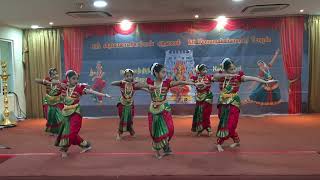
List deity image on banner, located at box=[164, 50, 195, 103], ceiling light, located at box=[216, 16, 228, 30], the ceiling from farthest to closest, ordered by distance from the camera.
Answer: deity image on banner, located at box=[164, 50, 195, 103]
ceiling light, located at box=[216, 16, 228, 30]
the ceiling

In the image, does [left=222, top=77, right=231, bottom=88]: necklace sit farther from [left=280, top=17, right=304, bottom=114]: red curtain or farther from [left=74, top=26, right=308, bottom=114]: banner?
[left=280, top=17, right=304, bottom=114]: red curtain

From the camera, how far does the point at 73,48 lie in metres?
8.90

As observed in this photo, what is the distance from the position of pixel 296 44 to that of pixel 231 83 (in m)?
4.23

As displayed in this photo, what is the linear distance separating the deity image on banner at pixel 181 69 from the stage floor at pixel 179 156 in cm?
178

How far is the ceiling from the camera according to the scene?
6.25m

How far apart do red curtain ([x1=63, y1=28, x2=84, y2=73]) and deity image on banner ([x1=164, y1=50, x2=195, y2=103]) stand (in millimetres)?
2115

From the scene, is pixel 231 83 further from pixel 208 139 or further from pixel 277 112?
pixel 277 112

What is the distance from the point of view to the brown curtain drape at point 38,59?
9008mm

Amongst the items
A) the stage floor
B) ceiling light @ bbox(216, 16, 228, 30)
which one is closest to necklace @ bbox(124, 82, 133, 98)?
the stage floor

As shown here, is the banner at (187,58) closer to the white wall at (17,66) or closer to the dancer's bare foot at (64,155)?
the white wall at (17,66)

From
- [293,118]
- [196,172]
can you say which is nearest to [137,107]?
[293,118]

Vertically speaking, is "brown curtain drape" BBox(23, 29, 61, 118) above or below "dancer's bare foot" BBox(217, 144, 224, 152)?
above

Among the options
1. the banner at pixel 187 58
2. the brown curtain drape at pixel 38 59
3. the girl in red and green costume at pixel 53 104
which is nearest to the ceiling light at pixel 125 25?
the banner at pixel 187 58

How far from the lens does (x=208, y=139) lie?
5.82 m
